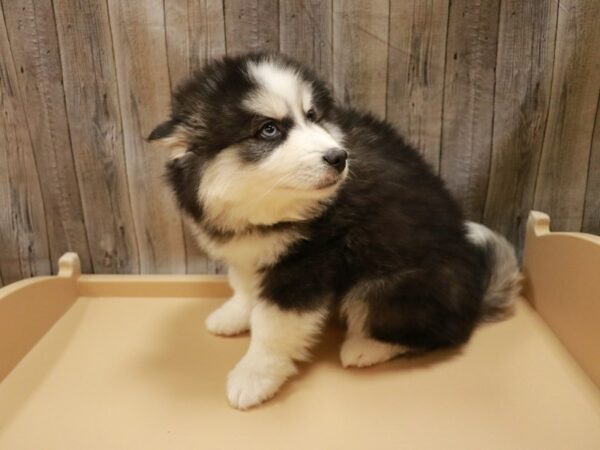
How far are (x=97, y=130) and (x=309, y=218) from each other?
2.89ft

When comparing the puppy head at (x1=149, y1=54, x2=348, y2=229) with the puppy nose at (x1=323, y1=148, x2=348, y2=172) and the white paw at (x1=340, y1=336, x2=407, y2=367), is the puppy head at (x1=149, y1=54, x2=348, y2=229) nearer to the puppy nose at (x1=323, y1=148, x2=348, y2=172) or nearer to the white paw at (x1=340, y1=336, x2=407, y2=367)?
A: the puppy nose at (x1=323, y1=148, x2=348, y2=172)

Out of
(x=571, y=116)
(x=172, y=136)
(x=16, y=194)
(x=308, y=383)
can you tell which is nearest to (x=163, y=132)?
(x=172, y=136)

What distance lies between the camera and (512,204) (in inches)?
69.1

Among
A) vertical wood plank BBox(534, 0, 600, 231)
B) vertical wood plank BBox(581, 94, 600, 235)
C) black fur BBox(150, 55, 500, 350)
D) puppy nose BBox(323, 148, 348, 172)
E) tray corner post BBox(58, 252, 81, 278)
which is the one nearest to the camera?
puppy nose BBox(323, 148, 348, 172)

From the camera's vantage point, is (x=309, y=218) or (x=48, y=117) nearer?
(x=309, y=218)

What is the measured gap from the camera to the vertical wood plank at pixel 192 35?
1.55m

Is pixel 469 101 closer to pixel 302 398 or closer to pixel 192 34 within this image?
pixel 192 34

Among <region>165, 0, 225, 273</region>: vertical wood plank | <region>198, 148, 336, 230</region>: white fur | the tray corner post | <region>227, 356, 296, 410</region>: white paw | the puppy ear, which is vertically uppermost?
<region>165, 0, 225, 273</region>: vertical wood plank

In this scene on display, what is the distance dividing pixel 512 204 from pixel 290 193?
37.7 inches

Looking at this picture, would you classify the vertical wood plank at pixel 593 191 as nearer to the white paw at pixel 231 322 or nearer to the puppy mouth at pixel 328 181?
the puppy mouth at pixel 328 181

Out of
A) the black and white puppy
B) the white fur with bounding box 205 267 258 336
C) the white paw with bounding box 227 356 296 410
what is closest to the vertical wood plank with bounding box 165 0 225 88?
the black and white puppy

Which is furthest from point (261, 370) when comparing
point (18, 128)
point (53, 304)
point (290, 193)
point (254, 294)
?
point (18, 128)

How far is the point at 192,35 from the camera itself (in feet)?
5.18

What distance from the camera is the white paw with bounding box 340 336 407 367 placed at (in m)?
1.41
